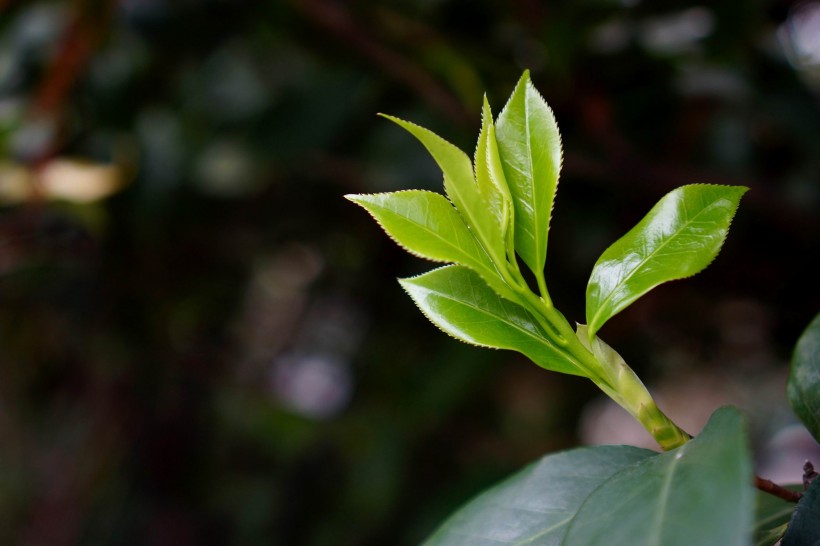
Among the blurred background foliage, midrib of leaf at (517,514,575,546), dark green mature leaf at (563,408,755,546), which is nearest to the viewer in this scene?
dark green mature leaf at (563,408,755,546)

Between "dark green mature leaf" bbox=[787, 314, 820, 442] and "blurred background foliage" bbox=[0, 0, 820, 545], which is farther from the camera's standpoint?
"blurred background foliage" bbox=[0, 0, 820, 545]

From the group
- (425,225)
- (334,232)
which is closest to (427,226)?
(425,225)

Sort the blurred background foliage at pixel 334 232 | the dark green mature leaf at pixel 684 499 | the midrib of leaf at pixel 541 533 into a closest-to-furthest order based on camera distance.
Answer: the dark green mature leaf at pixel 684 499 < the midrib of leaf at pixel 541 533 < the blurred background foliage at pixel 334 232

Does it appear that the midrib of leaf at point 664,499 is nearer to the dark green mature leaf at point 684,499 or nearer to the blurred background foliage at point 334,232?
the dark green mature leaf at point 684,499

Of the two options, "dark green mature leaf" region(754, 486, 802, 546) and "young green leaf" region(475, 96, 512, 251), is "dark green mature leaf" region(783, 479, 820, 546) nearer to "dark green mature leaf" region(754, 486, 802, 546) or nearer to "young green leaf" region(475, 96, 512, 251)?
"dark green mature leaf" region(754, 486, 802, 546)

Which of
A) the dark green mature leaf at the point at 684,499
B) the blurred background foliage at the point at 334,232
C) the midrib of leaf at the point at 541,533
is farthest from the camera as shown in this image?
the blurred background foliage at the point at 334,232

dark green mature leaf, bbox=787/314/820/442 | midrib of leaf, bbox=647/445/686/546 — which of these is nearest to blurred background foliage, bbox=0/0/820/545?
dark green mature leaf, bbox=787/314/820/442

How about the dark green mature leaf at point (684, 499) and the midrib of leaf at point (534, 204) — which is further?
the midrib of leaf at point (534, 204)

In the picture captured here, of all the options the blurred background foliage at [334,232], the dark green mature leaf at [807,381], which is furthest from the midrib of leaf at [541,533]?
the blurred background foliage at [334,232]
